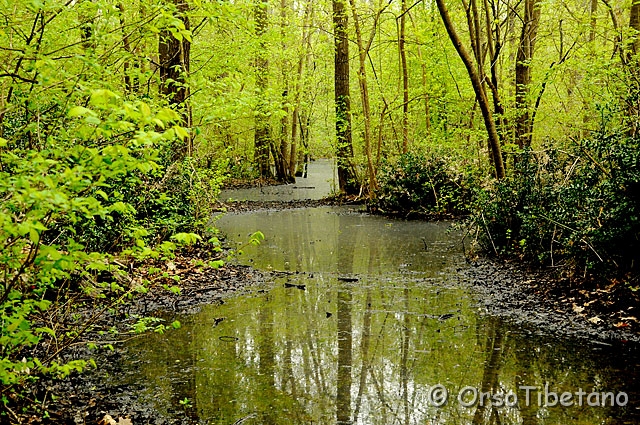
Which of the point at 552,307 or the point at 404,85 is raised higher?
the point at 404,85

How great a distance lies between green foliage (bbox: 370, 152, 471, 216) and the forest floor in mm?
5426

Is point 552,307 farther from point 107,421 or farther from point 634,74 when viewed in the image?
point 107,421

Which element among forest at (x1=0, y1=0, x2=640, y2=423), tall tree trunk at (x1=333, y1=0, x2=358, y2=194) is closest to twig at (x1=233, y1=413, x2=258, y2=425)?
forest at (x1=0, y1=0, x2=640, y2=423)

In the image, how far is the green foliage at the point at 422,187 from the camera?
14242 millimetres

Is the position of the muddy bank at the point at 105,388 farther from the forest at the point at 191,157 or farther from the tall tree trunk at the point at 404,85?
the tall tree trunk at the point at 404,85

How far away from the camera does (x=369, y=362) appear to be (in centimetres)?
479

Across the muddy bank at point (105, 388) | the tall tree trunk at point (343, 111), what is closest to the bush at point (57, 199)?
the muddy bank at point (105, 388)

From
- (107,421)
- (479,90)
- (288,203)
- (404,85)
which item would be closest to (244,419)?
(107,421)

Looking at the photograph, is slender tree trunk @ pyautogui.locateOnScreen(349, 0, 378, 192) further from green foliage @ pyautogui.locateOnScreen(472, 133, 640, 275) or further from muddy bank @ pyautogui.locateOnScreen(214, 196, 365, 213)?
green foliage @ pyautogui.locateOnScreen(472, 133, 640, 275)

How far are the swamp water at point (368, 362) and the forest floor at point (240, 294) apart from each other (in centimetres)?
19

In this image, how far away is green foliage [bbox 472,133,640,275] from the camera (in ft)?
19.2

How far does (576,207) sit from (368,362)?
372 centimetres

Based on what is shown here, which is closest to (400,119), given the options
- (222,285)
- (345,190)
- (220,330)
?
(345,190)

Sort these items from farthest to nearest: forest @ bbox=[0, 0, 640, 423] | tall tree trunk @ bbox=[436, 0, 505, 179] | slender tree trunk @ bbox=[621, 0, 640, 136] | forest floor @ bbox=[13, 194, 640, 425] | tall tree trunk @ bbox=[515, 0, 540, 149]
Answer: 1. tall tree trunk @ bbox=[515, 0, 540, 149]
2. tall tree trunk @ bbox=[436, 0, 505, 179]
3. slender tree trunk @ bbox=[621, 0, 640, 136]
4. forest floor @ bbox=[13, 194, 640, 425]
5. forest @ bbox=[0, 0, 640, 423]
